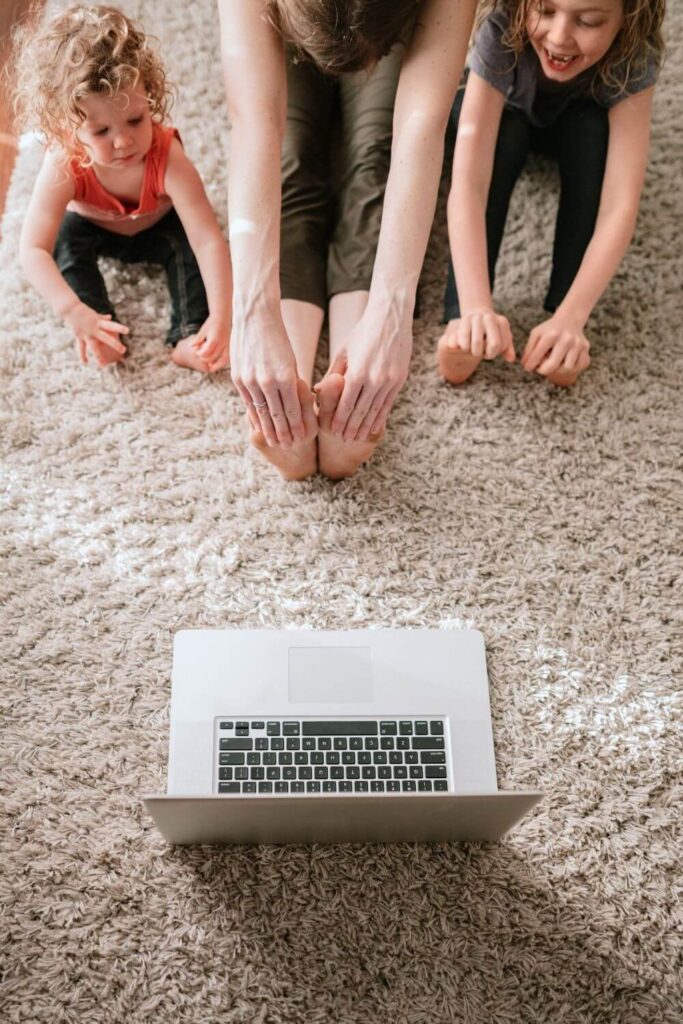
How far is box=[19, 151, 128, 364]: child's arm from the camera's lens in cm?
123

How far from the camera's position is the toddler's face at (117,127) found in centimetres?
108

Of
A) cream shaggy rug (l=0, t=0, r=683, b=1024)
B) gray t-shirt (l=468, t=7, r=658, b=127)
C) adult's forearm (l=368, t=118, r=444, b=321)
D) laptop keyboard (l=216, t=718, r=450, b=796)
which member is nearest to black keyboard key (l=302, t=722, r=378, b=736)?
laptop keyboard (l=216, t=718, r=450, b=796)

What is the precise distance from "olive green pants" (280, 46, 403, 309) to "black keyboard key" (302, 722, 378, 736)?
644 mm

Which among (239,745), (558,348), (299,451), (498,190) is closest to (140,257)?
(299,451)

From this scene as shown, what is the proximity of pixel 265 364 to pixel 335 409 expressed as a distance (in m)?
0.11

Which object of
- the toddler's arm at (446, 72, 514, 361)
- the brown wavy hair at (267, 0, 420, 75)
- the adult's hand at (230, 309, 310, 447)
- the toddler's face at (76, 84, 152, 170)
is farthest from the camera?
the toddler's arm at (446, 72, 514, 361)

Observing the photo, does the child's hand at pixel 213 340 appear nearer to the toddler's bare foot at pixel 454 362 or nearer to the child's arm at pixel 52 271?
the child's arm at pixel 52 271

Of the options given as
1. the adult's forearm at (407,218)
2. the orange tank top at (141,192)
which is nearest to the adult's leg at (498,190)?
the adult's forearm at (407,218)

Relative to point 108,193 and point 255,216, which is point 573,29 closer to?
point 255,216

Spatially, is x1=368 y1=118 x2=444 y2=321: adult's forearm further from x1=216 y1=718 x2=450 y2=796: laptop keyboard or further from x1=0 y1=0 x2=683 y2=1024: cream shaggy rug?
x1=216 y1=718 x2=450 y2=796: laptop keyboard

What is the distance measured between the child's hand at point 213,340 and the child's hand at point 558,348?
1.57ft

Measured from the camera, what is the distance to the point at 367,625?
1156mm

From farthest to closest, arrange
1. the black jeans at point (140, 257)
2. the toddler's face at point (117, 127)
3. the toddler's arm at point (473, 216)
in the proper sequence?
1. the black jeans at point (140, 257)
2. the toddler's arm at point (473, 216)
3. the toddler's face at point (117, 127)

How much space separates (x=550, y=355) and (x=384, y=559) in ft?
1.34
